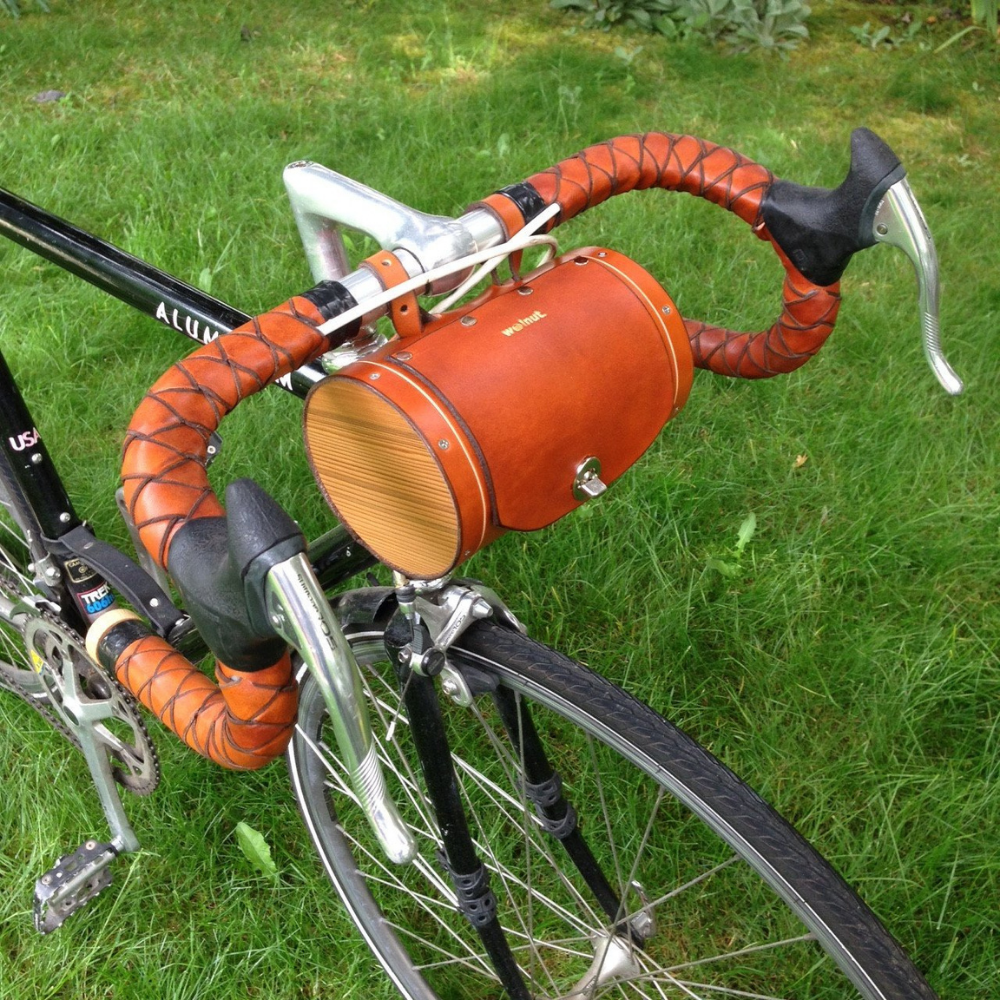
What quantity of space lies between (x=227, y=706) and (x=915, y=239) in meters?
0.78

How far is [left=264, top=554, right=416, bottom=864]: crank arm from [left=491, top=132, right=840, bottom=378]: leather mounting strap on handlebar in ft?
1.71

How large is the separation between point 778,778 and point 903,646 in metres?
0.39

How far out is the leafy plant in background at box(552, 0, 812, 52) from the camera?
477cm

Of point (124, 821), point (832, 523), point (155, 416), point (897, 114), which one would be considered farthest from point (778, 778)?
point (897, 114)

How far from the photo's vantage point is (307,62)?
456 cm

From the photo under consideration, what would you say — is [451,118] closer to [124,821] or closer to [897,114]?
[897,114]

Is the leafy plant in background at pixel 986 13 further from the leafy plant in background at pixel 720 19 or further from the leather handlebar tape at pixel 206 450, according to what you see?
the leather handlebar tape at pixel 206 450

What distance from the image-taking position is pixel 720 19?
15.8ft

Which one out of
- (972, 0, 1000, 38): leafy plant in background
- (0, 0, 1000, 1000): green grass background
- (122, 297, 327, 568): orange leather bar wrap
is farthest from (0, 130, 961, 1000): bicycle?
(972, 0, 1000, 38): leafy plant in background

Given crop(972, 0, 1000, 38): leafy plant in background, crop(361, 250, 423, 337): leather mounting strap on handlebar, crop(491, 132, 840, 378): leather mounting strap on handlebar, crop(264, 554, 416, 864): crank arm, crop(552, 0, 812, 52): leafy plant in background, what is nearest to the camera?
crop(264, 554, 416, 864): crank arm

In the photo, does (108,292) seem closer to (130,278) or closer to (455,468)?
(130,278)

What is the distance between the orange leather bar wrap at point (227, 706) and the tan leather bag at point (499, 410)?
201 mm

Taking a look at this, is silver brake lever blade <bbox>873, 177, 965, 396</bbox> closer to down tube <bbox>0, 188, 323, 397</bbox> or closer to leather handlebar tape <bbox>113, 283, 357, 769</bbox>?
leather handlebar tape <bbox>113, 283, 357, 769</bbox>

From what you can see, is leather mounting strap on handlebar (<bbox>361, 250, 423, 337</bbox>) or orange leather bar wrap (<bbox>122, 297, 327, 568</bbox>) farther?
leather mounting strap on handlebar (<bbox>361, 250, 423, 337</bbox>)
